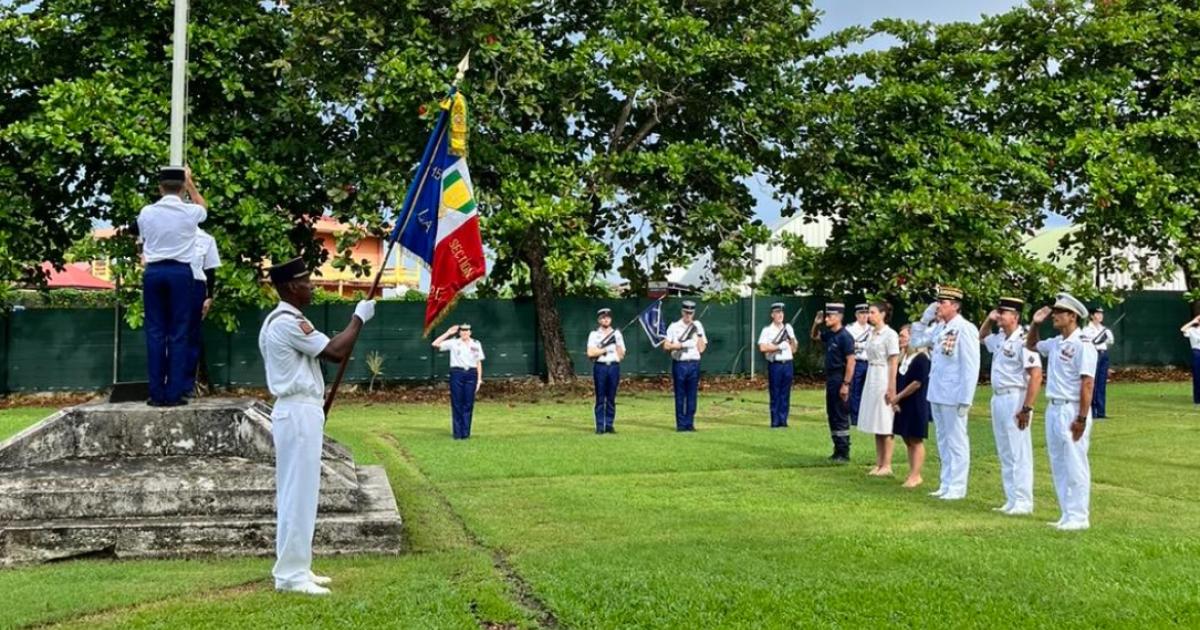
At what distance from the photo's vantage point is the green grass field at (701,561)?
578cm

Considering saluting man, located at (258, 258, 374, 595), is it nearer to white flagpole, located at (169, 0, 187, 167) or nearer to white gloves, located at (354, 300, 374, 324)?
white gloves, located at (354, 300, 374, 324)

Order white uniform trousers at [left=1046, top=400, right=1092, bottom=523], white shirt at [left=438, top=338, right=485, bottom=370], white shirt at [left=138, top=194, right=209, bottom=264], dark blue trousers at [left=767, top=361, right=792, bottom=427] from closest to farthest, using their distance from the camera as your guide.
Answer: white shirt at [left=138, top=194, right=209, bottom=264]
white uniform trousers at [left=1046, top=400, right=1092, bottom=523]
white shirt at [left=438, top=338, right=485, bottom=370]
dark blue trousers at [left=767, top=361, right=792, bottom=427]

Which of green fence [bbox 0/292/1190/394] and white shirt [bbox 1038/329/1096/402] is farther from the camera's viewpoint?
green fence [bbox 0/292/1190/394]

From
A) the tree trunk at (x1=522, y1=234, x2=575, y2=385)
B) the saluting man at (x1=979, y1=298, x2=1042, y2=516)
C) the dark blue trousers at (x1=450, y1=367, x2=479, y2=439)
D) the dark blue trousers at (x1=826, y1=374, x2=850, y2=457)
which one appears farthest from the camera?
the tree trunk at (x1=522, y1=234, x2=575, y2=385)

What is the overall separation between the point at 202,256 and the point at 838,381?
7374 mm

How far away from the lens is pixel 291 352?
603cm

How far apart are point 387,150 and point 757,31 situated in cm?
802

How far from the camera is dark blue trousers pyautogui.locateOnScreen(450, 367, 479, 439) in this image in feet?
48.3

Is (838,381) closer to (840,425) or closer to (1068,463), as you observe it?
(840,425)

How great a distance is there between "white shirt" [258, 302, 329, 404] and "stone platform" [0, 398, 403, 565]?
1.57 metres

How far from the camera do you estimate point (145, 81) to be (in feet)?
62.4

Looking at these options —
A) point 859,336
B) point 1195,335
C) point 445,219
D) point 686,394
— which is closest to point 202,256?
point 445,219

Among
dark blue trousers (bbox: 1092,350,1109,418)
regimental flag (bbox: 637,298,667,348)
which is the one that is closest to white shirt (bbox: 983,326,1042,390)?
dark blue trousers (bbox: 1092,350,1109,418)

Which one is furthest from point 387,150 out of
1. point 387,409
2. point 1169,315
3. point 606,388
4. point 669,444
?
point 1169,315
